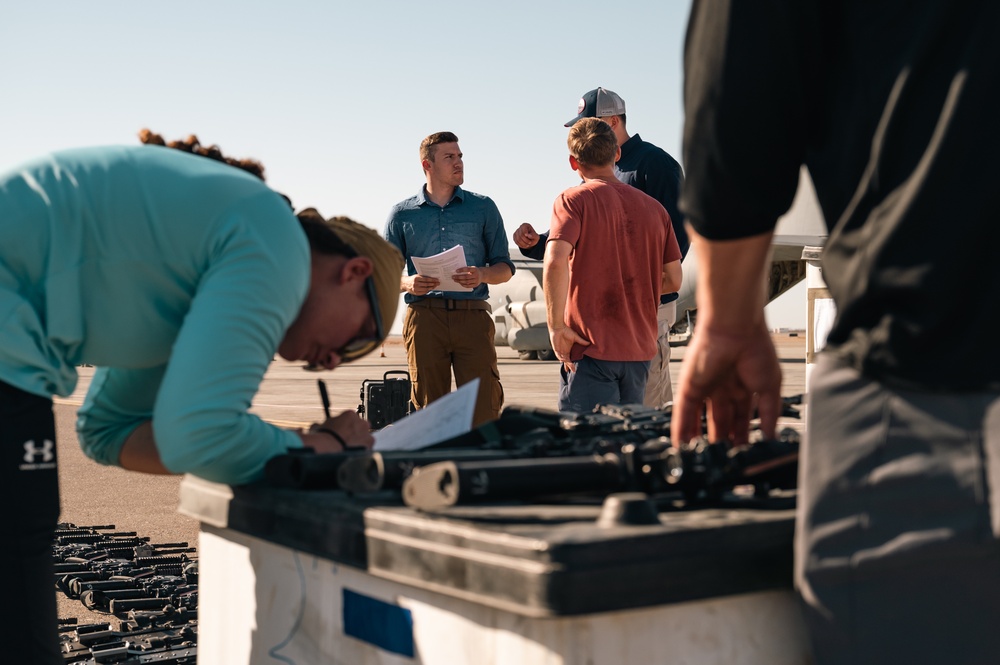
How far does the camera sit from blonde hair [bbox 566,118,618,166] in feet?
16.3

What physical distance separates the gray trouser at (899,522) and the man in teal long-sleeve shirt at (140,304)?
0.91 metres

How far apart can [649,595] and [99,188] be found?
119cm

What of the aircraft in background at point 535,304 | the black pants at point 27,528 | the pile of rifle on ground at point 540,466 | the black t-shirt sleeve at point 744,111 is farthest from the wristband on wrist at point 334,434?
the aircraft in background at point 535,304

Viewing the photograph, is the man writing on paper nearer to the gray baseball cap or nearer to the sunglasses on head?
the gray baseball cap

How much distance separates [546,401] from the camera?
15.0 metres

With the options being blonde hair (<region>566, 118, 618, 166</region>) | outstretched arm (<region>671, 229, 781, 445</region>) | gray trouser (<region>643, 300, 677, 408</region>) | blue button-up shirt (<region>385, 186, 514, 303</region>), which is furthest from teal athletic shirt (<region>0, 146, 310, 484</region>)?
blue button-up shirt (<region>385, 186, 514, 303</region>)

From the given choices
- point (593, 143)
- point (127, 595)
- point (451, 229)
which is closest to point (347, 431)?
point (127, 595)

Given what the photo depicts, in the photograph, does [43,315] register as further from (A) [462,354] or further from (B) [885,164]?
(A) [462,354]

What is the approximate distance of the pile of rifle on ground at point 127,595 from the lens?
3.24m

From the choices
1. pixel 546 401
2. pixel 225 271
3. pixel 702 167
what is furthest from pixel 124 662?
pixel 546 401

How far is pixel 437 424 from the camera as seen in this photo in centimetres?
215

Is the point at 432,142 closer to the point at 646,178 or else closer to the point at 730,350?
the point at 646,178

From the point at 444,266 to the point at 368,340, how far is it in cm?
368

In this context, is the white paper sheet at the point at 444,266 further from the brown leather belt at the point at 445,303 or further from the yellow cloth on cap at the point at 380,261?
the yellow cloth on cap at the point at 380,261
